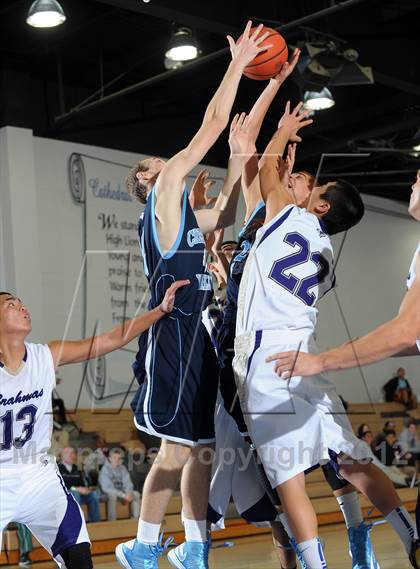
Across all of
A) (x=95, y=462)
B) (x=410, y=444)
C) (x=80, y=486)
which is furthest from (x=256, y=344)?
(x=410, y=444)

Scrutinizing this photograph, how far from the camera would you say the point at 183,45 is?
997cm

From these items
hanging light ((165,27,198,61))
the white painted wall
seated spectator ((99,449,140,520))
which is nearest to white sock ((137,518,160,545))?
seated spectator ((99,449,140,520))

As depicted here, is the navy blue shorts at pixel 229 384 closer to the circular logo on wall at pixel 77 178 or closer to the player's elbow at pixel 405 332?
the player's elbow at pixel 405 332

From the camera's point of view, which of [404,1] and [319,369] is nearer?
[319,369]

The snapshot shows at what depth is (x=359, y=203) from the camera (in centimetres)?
451

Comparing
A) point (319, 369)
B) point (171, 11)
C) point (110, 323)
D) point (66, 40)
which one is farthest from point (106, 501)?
point (319, 369)

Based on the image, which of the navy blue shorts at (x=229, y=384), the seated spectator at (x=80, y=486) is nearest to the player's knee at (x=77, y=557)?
the navy blue shorts at (x=229, y=384)

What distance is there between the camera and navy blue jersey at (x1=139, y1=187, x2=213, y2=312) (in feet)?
15.0

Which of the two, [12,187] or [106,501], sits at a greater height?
[12,187]

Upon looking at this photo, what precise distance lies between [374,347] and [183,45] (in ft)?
24.2

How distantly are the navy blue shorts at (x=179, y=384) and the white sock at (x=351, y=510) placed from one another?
83cm

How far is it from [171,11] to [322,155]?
5.85 m

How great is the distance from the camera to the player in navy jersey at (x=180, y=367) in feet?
14.4

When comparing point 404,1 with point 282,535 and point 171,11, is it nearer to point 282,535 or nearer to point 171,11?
point 171,11
